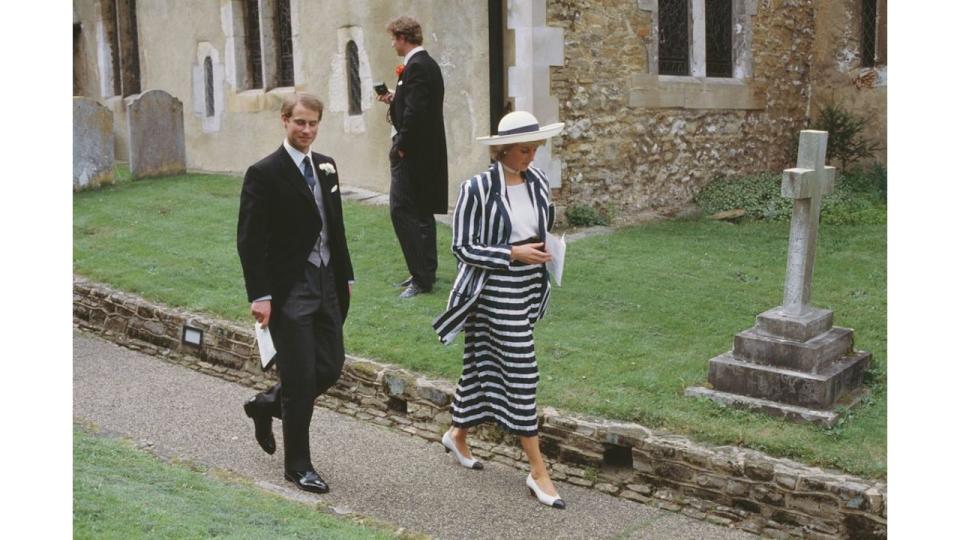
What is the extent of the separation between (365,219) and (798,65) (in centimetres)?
664

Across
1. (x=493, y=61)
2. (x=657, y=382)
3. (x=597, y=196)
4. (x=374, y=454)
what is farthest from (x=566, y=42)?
(x=374, y=454)

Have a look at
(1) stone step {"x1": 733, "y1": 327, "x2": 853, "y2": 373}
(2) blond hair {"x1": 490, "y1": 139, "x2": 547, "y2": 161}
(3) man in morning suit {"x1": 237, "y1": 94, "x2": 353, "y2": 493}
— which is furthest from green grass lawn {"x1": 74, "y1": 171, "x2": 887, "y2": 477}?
(2) blond hair {"x1": 490, "y1": 139, "x2": 547, "y2": 161}

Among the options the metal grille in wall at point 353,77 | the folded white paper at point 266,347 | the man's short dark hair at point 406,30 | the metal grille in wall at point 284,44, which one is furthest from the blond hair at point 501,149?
the metal grille in wall at point 284,44

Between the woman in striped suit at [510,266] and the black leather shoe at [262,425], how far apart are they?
1033mm

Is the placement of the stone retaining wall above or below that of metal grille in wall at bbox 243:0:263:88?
below

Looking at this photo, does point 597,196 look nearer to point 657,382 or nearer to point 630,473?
point 657,382

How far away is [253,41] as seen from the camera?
608 inches

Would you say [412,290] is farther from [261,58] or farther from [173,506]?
[261,58]

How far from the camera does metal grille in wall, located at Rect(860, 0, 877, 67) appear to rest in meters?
13.7

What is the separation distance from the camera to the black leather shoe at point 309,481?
521 cm

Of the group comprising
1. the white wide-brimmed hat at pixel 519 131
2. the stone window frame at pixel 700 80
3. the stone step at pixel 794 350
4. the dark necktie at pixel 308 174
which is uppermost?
the stone window frame at pixel 700 80

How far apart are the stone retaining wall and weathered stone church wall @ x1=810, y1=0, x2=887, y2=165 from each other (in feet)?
30.3

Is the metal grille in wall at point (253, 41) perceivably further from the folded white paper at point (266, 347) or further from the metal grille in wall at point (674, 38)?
the folded white paper at point (266, 347)

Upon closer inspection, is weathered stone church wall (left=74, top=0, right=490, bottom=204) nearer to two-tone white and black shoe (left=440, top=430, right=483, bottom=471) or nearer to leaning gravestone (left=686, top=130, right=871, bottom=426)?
leaning gravestone (left=686, top=130, right=871, bottom=426)
